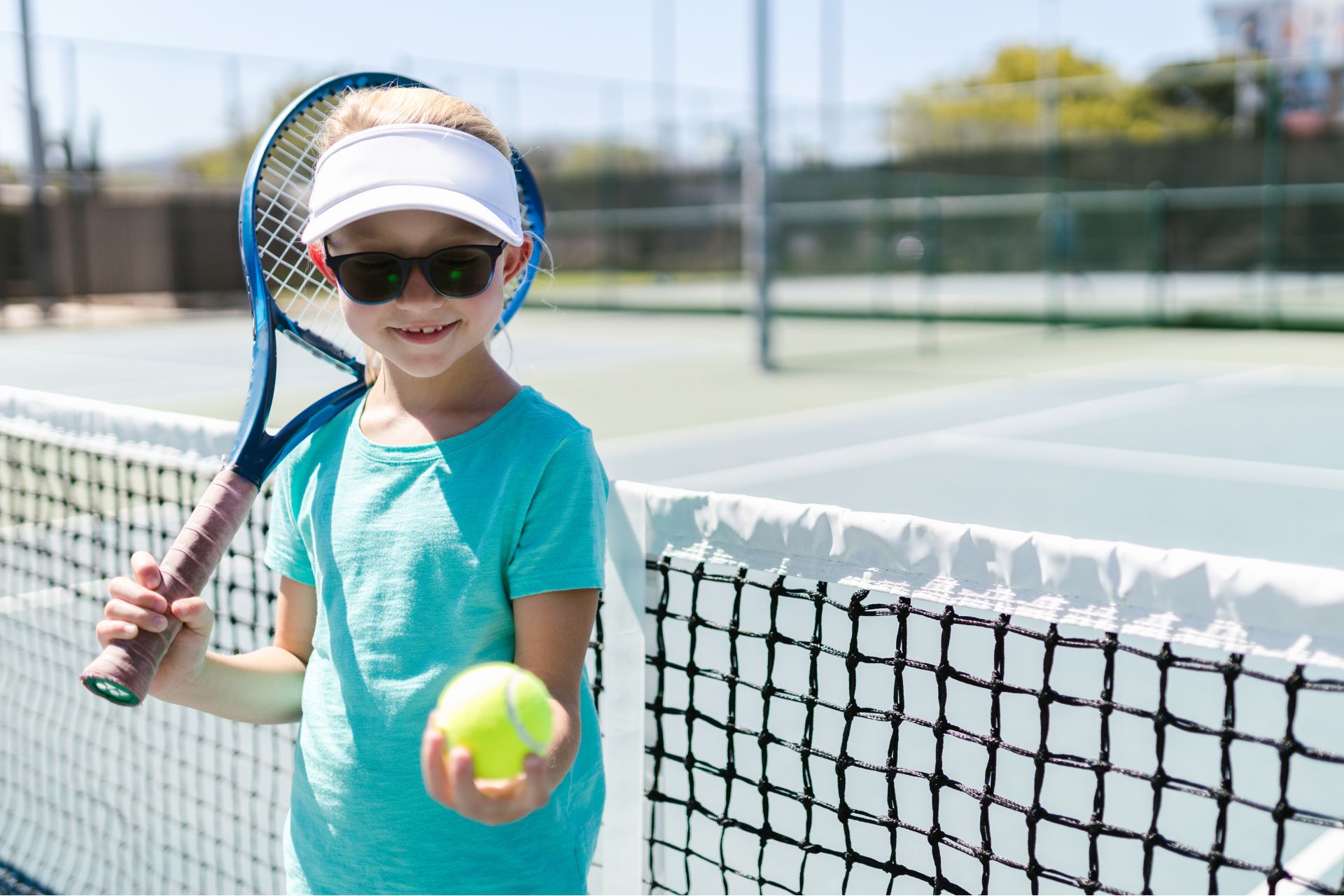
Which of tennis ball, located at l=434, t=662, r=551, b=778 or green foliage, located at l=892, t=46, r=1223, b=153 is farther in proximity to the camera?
green foliage, located at l=892, t=46, r=1223, b=153

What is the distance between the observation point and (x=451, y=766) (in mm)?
1042

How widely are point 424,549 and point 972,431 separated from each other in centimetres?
793

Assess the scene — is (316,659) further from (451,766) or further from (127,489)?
(127,489)

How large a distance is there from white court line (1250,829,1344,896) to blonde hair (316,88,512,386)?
81.1 inches

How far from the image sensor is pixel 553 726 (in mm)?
1196

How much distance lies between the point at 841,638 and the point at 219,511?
112 inches

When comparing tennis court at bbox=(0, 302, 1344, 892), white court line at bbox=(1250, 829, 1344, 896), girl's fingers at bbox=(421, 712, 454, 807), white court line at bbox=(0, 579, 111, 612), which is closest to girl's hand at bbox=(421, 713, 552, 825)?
girl's fingers at bbox=(421, 712, 454, 807)

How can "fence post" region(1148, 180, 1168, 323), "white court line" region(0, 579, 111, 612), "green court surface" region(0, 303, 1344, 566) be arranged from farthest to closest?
"fence post" region(1148, 180, 1168, 323) → "green court surface" region(0, 303, 1344, 566) → "white court line" region(0, 579, 111, 612)

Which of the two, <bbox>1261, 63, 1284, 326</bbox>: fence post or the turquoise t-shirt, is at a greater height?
<bbox>1261, 63, 1284, 326</bbox>: fence post

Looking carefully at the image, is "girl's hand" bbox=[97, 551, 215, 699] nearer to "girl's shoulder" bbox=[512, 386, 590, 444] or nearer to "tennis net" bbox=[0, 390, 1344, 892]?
"girl's shoulder" bbox=[512, 386, 590, 444]

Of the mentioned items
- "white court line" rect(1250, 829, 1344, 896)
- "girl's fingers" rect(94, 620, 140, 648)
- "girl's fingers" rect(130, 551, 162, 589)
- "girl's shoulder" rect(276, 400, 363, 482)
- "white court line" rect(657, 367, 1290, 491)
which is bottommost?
"white court line" rect(1250, 829, 1344, 896)

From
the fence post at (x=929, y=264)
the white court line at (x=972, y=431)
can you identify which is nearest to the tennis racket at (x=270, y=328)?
the white court line at (x=972, y=431)

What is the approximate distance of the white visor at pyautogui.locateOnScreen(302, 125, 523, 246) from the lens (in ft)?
4.25

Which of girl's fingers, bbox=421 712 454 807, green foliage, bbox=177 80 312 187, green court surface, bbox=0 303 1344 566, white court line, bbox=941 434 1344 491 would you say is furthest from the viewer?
green foliage, bbox=177 80 312 187
